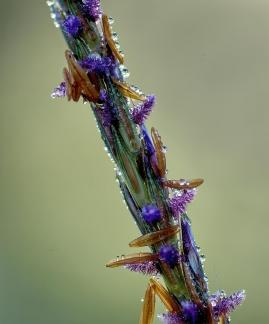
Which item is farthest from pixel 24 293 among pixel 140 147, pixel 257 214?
pixel 140 147

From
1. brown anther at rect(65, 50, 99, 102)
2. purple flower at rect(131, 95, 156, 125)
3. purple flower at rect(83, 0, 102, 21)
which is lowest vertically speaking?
purple flower at rect(131, 95, 156, 125)

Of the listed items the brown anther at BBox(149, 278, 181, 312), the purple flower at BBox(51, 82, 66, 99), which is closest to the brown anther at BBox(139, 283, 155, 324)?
the brown anther at BBox(149, 278, 181, 312)

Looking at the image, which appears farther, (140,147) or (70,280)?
(70,280)

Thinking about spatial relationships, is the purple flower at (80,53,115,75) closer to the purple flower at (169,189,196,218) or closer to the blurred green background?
the purple flower at (169,189,196,218)

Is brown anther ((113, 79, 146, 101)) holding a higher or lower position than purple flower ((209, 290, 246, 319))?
higher

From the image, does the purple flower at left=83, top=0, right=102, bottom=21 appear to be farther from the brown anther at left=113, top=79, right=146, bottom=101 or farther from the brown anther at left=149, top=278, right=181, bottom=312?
the brown anther at left=149, top=278, right=181, bottom=312

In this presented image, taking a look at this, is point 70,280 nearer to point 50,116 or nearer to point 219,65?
point 50,116

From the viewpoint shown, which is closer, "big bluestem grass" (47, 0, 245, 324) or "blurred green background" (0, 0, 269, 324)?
"big bluestem grass" (47, 0, 245, 324)

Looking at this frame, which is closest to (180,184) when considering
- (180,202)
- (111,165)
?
(180,202)
